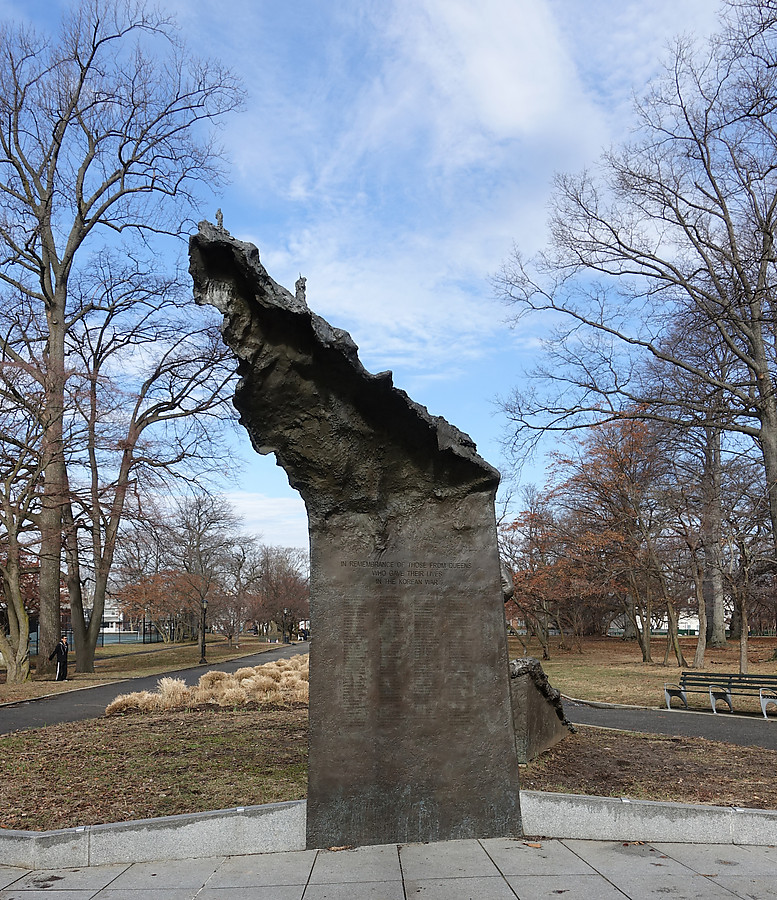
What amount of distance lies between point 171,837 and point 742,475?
29006mm

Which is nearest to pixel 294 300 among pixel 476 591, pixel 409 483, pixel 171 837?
pixel 409 483

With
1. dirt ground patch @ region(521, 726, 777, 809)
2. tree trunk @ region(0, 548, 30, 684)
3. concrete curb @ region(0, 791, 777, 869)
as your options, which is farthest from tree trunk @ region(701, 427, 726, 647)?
tree trunk @ region(0, 548, 30, 684)

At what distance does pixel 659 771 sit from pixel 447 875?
3.89 metres

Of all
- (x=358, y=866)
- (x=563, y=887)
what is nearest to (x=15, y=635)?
(x=358, y=866)

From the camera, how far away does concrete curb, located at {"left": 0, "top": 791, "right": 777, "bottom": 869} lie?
5977 millimetres

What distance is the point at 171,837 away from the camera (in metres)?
6.07

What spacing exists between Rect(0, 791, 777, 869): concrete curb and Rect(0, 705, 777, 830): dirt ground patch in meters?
0.60

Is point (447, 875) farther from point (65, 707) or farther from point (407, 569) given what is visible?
point (65, 707)

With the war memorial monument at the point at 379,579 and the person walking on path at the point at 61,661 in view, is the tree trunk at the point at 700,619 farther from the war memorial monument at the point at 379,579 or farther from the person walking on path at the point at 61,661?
the war memorial monument at the point at 379,579

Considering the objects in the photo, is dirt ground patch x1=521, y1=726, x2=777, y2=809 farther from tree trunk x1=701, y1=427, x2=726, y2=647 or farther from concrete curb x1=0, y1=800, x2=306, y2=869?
tree trunk x1=701, y1=427, x2=726, y2=647

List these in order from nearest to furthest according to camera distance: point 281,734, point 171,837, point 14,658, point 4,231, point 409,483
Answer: point 171,837 → point 409,483 → point 281,734 → point 14,658 → point 4,231

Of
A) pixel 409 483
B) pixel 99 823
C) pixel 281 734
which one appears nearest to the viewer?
pixel 99 823

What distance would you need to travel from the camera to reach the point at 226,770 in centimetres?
848

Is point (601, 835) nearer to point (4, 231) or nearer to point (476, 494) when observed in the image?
point (476, 494)
